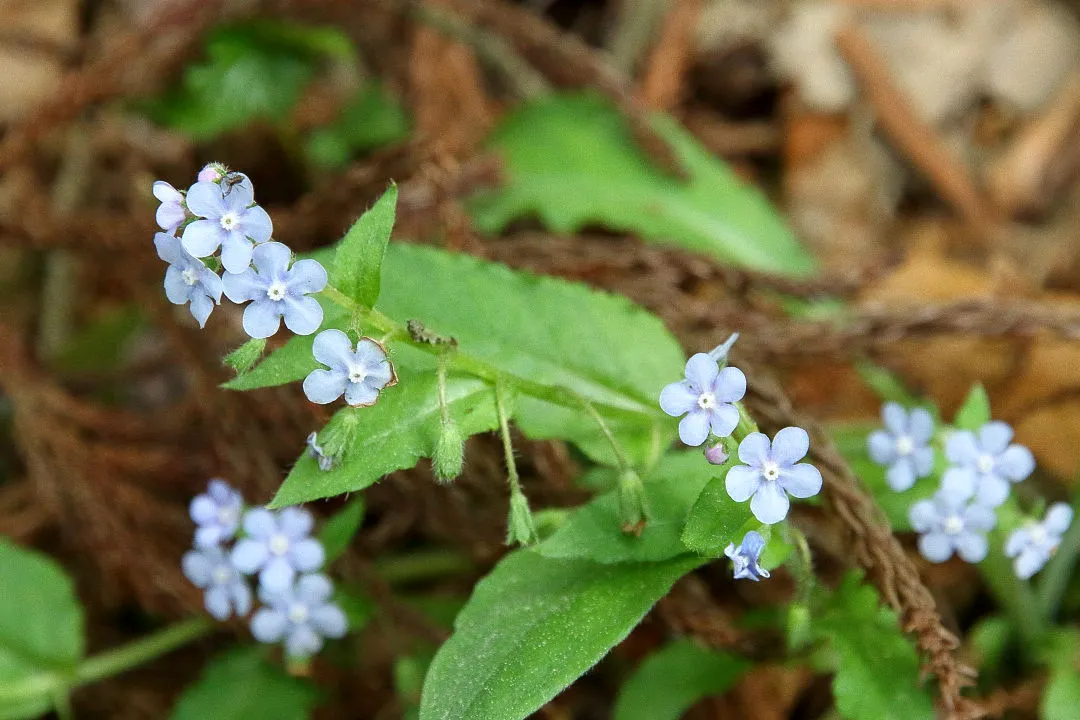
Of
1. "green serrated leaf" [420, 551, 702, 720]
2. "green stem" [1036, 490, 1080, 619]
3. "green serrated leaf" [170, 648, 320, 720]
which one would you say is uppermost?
"green serrated leaf" [420, 551, 702, 720]

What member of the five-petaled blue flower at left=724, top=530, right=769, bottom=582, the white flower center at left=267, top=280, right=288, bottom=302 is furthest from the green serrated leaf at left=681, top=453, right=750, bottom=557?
the white flower center at left=267, top=280, right=288, bottom=302

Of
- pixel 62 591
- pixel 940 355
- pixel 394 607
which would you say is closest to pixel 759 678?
pixel 394 607

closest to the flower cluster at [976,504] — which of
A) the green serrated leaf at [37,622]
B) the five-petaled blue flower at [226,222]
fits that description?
the five-petaled blue flower at [226,222]

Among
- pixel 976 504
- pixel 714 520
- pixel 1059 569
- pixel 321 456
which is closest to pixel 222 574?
→ pixel 321 456

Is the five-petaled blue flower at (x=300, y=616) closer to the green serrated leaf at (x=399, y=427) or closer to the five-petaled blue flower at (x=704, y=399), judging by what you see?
the green serrated leaf at (x=399, y=427)

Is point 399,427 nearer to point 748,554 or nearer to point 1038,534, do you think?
point 748,554

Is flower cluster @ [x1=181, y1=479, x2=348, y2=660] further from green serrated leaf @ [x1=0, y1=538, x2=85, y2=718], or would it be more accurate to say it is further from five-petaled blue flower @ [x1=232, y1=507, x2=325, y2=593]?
green serrated leaf @ [x1=0, y1=538, x2=85, y2=718]

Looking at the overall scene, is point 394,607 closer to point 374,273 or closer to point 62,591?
point 62,591

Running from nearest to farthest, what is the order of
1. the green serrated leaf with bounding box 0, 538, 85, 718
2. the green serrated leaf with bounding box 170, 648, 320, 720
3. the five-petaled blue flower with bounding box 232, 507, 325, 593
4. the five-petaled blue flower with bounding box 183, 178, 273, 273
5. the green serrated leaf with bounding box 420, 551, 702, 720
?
the five-petaled blue flower with bounding box 183, 178, 273, 273 < the green serrated leaf with bounding box 420, 551, 702, 720 < the five-petaled blue flower with bounding box 232, 507, 325, 593 < the green serrated leaf with bounding box 170, 648, 320, 720 < the green serrated leaf with bounding box 0, 538, 85, 718
